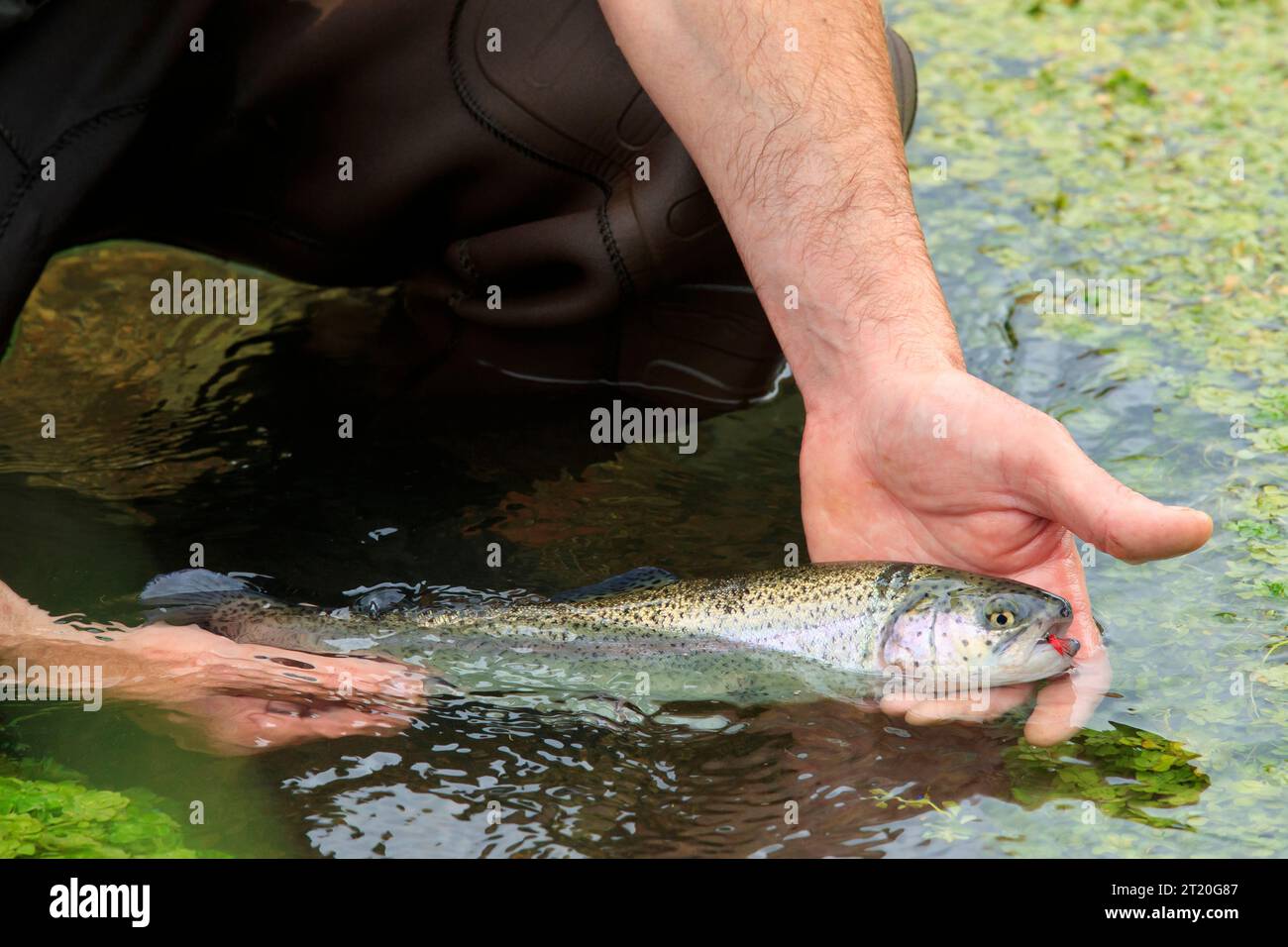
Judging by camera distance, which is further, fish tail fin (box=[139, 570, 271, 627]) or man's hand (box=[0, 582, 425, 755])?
fish tail fin (box=[139, 570, 271, 627])

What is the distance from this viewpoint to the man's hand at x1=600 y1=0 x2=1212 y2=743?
3230 millimetres

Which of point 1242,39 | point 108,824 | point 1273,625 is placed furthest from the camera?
point 1242,39

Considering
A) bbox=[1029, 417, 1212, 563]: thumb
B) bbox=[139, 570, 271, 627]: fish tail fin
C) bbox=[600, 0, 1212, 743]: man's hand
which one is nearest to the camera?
bbox=[1029, 417, 1212, 563]: thumb

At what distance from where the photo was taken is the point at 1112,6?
6891mm

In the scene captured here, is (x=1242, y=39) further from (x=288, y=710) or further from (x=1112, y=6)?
(x=288, y=710)

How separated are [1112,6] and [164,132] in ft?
16.3

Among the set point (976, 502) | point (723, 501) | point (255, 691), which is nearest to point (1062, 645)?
point (976, 502)

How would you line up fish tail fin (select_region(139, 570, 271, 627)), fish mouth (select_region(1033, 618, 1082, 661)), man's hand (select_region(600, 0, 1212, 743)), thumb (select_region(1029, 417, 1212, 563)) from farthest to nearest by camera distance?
fish tail fin (select_region(139, 570, 271, 627))
man's hand (select_region(600, 0, 1212, 743))
fish mouth (select_region(1033, 618, 1082, 661))
thumb (select_region(1029, 417, 1212, 563))

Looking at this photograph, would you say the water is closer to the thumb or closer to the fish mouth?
the fish mouth

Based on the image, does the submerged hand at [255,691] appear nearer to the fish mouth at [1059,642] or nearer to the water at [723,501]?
the water at [723,501]

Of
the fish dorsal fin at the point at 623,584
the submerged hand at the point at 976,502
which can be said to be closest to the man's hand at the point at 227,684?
the fish dorsal fin at the point at 623,584

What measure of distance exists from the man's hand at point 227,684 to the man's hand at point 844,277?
1163 mm

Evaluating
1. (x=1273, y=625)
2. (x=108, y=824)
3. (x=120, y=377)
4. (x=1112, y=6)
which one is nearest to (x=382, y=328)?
(x=120, y=377)

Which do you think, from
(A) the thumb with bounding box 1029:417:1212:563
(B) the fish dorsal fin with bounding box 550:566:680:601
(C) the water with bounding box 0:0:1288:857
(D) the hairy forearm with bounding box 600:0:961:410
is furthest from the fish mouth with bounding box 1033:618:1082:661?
(B) the fish dorsal fin with bounding box 550:566:680:601
